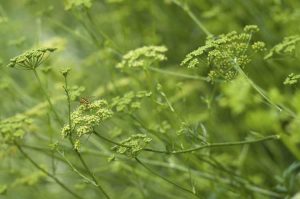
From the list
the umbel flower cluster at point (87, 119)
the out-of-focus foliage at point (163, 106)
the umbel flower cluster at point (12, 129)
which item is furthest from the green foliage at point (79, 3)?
the umbel flower cluster at point (87, 119)

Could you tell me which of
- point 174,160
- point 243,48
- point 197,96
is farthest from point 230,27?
point 243,48

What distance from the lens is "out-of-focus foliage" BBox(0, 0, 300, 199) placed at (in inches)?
74.5

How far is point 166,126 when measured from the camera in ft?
7.57

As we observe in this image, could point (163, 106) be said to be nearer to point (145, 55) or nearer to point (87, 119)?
point (145, 55)

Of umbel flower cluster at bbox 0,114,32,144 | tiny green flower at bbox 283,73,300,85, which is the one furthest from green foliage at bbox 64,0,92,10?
tiny green flower at bbox 283,73,300,85

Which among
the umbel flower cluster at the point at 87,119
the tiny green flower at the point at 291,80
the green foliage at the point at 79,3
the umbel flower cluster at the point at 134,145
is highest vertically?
the green foliage at the point at 79,3

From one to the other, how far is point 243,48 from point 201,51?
0.49ft

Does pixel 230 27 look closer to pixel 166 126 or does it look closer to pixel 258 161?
pixel 258 161

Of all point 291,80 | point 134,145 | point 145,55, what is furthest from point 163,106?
point 291,80

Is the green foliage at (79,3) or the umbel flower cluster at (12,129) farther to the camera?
the green foliage at (79,3)

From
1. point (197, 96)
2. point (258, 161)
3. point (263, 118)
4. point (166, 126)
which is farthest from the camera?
point (197, 96)

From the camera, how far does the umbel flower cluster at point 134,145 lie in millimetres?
1769

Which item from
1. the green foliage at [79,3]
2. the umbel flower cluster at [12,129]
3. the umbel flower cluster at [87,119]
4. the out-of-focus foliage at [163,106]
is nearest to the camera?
the umbel flower cluster at [87,119]

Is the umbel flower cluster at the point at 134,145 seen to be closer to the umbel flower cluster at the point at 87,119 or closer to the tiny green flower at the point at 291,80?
the umbel flower cluster at the point at 87,119
